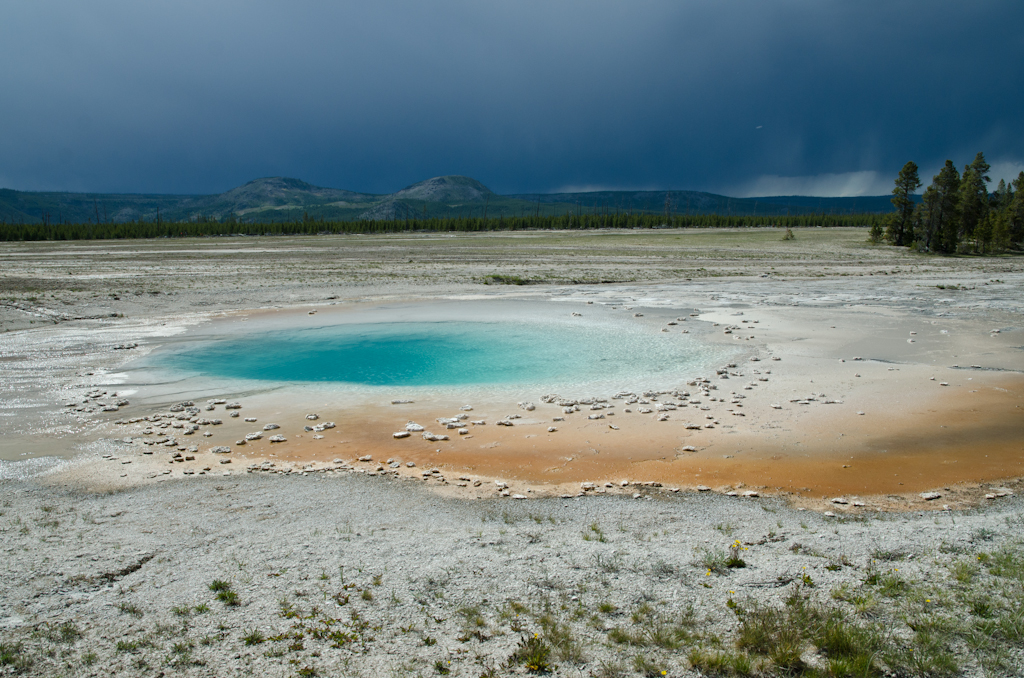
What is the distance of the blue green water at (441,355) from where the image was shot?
50.7 ft

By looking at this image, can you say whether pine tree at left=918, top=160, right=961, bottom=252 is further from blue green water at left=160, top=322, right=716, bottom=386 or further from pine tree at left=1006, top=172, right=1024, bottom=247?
blue green water at left=160, top=322, right=716, bottom=386

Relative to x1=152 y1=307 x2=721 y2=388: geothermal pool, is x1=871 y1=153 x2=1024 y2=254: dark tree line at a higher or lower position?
higher

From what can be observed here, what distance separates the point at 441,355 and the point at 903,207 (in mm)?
71442

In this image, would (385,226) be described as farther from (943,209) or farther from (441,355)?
(441,355)

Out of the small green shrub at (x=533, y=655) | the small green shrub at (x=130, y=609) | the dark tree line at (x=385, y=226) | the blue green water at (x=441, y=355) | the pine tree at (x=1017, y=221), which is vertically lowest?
the small green shrub at (x=130, y=609)

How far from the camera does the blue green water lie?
15461mm

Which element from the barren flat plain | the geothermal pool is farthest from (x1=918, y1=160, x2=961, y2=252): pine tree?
the geothermal pool

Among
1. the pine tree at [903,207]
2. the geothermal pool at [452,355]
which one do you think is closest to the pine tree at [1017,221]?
the pine tree at [903,207]

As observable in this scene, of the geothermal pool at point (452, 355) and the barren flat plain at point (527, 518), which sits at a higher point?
the geothermal pool at point (452, 355)

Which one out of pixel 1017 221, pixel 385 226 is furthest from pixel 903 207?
pixel 385 226

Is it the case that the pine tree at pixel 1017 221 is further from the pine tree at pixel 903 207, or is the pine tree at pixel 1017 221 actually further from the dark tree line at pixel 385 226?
the dark tree line at pixel 385 226

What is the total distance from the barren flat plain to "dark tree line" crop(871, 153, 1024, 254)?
54.4 m

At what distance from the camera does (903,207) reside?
6919 cm

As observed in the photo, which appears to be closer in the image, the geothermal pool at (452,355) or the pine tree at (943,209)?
the geothermal pool at (452,355)
